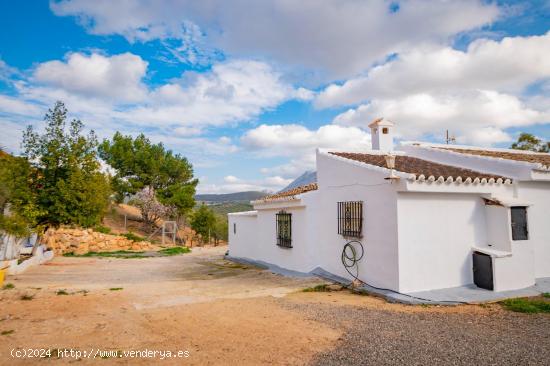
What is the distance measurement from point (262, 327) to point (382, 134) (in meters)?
10.1

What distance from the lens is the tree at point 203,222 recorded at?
32.4 meters

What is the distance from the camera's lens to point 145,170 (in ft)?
109

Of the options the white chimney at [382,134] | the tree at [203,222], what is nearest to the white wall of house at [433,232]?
the white chimney at [382,134]

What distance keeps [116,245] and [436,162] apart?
2004 centimetres

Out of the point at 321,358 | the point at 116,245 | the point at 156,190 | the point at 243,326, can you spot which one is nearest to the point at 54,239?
the point at 116,245

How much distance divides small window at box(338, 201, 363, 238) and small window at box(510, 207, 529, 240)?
3.61 metres

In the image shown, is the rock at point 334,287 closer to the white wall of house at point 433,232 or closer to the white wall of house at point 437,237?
the white wall of house at point 433,232

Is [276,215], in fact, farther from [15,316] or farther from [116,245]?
[116,245]

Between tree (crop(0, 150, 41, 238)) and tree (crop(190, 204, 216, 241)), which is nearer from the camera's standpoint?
tree (crop(0, 150, 41, 238))

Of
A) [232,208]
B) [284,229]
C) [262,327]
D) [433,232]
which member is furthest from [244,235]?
[232,208]

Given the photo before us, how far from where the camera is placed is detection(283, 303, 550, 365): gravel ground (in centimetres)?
455

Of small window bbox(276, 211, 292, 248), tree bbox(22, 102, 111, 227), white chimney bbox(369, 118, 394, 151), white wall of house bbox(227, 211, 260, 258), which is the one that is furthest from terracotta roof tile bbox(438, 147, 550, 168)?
tree bbox(22, 102, 111, 227)

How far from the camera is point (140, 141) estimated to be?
33.7 meters

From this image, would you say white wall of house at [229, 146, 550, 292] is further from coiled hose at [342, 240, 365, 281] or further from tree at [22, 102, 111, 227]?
tree at [22, 102, 111, 227]
